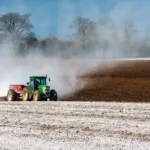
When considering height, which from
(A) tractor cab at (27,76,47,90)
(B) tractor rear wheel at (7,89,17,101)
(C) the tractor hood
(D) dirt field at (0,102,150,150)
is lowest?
(D) dirt field at (0,102,150,150)

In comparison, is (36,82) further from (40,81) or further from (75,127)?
(75,127)

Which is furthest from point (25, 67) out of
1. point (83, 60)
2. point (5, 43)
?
point (5, 43)

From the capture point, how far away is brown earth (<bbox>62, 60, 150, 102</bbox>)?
31383 millimetres

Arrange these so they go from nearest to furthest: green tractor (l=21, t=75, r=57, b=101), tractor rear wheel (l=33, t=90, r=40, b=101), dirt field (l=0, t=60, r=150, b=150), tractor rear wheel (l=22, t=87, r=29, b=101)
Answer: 1. dirt field (l=0, t=60, r=150, b=150)
2. tractor rear wheel (l=33, t=90, r=40, b=101)
3. green tractor (l=21, t=75, r=57, b=101)
4. tractor rear wheel (l=22, t=87, r=29, b=101)

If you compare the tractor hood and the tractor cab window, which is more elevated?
the tractor cab window

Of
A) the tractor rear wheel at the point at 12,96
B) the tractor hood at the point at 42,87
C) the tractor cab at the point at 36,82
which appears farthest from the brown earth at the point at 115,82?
the tractor rear wheel at the point at 12,96

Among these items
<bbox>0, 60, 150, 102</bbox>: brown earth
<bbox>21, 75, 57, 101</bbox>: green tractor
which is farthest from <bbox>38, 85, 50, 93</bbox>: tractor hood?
<bbox>0, 60, 150, 102</bbox>: brown earth

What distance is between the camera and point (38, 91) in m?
→ 28.8

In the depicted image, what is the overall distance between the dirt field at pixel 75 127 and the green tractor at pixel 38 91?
18.7 ft

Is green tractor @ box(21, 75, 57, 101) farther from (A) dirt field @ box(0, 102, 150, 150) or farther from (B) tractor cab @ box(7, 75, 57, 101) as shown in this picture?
(A) dirt field @ box(0, 102, 150, 150)

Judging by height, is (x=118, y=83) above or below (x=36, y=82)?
above

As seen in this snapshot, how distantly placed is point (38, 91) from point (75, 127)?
12.9 m

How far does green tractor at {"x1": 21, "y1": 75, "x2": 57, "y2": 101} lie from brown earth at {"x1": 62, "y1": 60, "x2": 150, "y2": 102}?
Answer: 95.0 inches

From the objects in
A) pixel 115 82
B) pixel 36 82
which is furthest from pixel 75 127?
pixel 115 82
